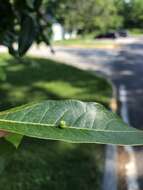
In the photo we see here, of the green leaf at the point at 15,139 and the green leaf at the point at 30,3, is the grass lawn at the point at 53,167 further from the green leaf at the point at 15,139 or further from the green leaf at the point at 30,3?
the green leaf at the point at 15,139

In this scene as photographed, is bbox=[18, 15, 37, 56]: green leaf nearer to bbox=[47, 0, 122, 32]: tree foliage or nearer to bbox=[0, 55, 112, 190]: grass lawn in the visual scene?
bbox=[0, 55, 112, 190]: grass lawn

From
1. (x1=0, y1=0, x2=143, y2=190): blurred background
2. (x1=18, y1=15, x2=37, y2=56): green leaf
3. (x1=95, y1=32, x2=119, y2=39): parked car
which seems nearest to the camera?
(x1=18, y1=15, x2=37, y2=56): green leaf

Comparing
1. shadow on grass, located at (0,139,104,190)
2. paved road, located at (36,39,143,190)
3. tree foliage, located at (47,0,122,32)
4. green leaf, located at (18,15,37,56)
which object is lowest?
tree foliage, located at (47,0,122,32)

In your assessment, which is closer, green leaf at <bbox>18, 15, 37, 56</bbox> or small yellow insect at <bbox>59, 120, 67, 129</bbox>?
small yellow insect at <bbox>59, 120, 67, 129</bbox>

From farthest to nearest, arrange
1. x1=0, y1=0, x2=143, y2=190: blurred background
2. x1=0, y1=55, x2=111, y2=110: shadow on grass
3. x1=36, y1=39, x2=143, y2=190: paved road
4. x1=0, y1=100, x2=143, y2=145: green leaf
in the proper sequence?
x1=0, y1=55, x2=111, y2=110: shadow on grass < x1=36, y1=39, x2=143, y2=190: paved road < x1=0, y1=0, x2=143, y2=190: blurred background < x1=0, y1=100, x2=143, y2=145: green leaf

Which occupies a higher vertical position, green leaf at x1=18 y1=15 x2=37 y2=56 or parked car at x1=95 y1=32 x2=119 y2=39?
green leaf at x1=18 y1=15 x2=37 y2=56

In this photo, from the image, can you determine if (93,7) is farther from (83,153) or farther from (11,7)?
(11,7)

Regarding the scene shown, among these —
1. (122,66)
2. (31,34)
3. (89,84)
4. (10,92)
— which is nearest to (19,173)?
(31,34)

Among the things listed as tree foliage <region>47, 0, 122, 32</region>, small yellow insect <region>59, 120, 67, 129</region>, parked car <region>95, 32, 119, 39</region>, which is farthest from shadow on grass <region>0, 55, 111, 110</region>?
parked car <region>95, 32, 119, 39</region>
